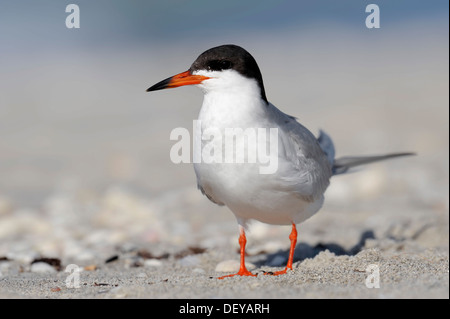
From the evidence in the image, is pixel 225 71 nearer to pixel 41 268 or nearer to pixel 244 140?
pixel 244 140

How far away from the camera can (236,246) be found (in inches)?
231

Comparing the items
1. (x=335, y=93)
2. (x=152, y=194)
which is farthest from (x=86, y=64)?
(x=152, y=194)

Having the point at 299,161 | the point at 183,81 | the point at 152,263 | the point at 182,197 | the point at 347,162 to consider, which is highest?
the point at 183,81

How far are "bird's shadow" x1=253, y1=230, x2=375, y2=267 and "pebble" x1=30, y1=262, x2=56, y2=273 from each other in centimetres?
163

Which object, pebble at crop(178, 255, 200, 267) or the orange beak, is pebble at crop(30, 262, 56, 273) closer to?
pebble at crop(178, 255, 200, 267)

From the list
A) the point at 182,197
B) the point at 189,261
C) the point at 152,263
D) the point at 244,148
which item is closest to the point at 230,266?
the point at 189,261

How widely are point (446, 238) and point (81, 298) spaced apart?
12.7 ft

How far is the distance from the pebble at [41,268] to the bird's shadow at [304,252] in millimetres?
1631

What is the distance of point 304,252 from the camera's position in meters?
5.33

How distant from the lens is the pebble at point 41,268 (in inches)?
194

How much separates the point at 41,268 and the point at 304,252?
2128mm

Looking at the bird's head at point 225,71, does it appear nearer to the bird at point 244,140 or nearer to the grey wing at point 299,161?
the bird at point 244,140

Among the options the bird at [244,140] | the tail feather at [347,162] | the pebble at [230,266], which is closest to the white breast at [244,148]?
the bird at [244,140]
